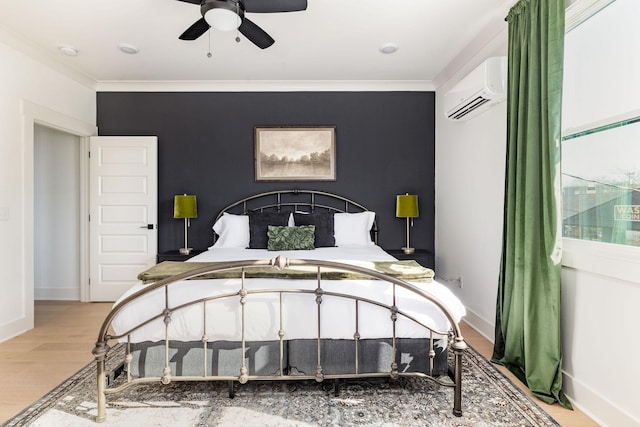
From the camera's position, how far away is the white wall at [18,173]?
3.31 m

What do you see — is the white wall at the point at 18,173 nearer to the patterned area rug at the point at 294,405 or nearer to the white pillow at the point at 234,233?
the patterned area rug at the point at 294,405

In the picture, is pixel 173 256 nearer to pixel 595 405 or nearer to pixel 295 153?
pixel 295 153

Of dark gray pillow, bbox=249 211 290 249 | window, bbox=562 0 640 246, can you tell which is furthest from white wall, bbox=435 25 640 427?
dark gray pillow, bbox=249 211 290 249

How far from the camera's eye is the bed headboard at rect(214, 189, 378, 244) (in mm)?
4551

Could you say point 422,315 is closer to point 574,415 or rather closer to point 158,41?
point 574,415

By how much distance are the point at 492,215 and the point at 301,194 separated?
2.23 m

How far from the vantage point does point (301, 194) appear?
459cm

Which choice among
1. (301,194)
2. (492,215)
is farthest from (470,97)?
(301,194)

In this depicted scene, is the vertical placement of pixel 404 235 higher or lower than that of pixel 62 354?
higher

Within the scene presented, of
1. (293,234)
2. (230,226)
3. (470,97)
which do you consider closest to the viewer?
(470,97)

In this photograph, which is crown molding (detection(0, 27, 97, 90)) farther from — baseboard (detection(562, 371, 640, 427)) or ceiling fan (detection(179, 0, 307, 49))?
baseboard (detection(562, 371, 640, 427))

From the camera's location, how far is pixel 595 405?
2.02m

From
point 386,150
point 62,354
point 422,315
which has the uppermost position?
point 386,150

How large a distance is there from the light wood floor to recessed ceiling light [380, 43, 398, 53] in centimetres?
281
